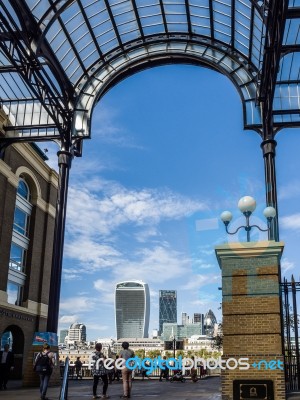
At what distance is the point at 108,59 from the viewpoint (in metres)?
26.3

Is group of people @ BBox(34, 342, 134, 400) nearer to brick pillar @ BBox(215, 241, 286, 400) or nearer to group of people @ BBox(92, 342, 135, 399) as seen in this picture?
group of people @ BBox(92, 342, 135, 399)

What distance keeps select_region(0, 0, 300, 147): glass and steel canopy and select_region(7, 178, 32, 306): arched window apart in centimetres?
587

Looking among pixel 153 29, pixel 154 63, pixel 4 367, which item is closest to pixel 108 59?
pixel 154 63

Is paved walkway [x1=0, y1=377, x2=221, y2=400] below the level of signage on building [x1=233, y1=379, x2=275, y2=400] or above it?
below

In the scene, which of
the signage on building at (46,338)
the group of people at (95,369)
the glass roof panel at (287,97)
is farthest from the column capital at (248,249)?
the glass roof panel at (287,97)

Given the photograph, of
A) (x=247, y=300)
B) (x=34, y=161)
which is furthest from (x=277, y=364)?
(x=34, y=161)

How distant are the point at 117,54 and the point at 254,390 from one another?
66.8 feet

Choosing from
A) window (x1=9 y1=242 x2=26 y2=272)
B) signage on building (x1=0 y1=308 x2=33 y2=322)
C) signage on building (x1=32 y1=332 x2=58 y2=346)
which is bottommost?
signage on building (x1=32 y1=332 x2=58 y2=346)

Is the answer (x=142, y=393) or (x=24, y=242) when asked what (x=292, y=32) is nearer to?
(x=142, y=393)

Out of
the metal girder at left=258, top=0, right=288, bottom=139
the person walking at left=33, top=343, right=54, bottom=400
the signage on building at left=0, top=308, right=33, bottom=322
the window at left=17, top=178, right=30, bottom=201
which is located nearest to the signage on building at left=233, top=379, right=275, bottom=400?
the person walking at left=33, top=343, right=54, bottom=400

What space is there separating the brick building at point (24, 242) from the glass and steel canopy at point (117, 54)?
13.4ft

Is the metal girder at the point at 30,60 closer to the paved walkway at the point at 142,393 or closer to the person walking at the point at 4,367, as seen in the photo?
the person walking at the point at 4,367

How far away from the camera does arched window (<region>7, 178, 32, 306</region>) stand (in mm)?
29047

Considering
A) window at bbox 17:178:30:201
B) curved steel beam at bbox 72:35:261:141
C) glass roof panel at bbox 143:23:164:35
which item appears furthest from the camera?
window at bbox 17:178:30:201
